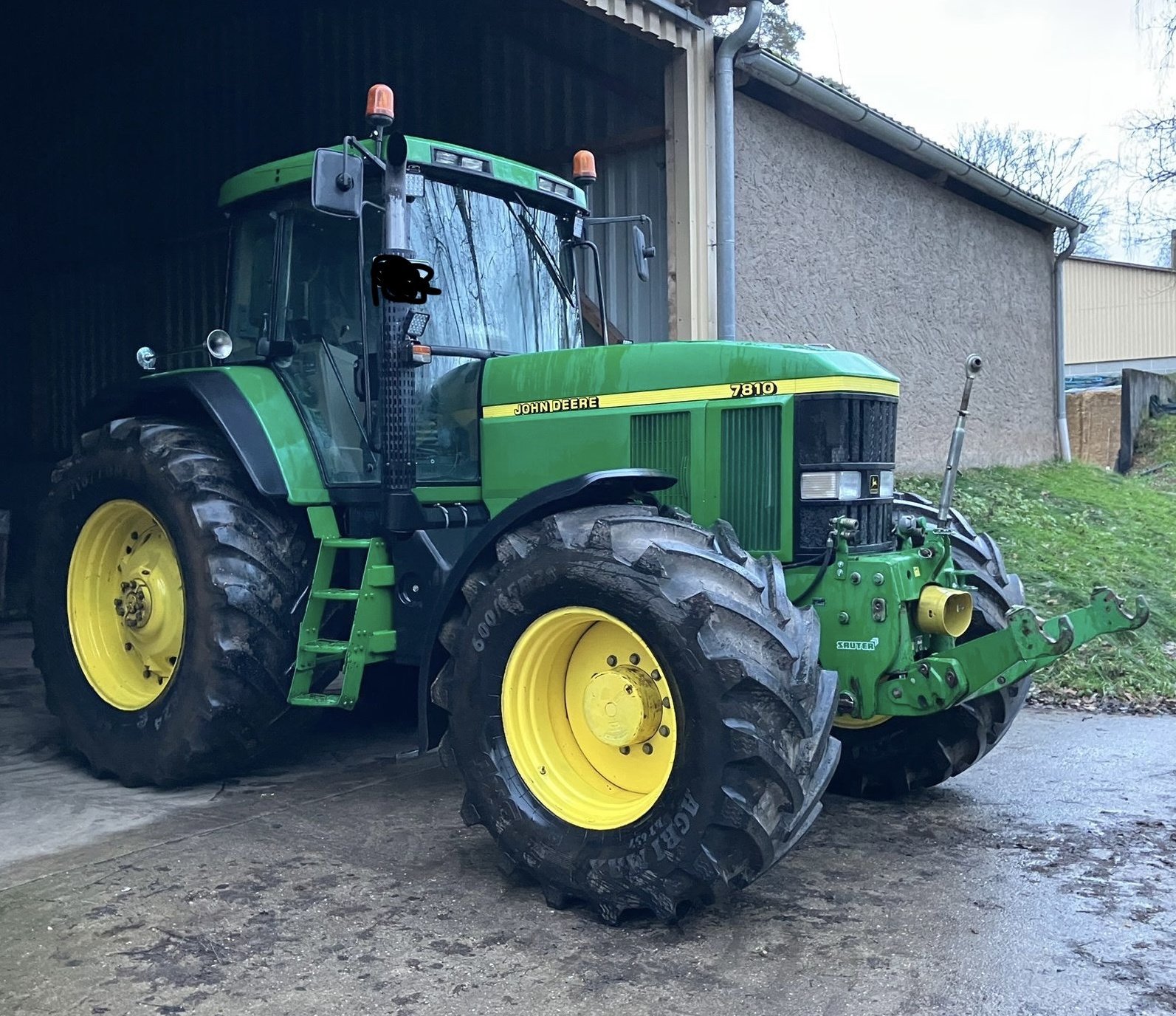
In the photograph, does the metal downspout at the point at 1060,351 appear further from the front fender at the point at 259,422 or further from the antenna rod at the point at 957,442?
the front fender at the point at 259,422

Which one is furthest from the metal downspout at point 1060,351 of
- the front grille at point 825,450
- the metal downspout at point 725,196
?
the front grille at point 825,450

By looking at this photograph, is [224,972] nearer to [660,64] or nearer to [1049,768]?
[1049,768]

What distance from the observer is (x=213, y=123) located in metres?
12.5

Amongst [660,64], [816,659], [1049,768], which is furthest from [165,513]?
[660,64]

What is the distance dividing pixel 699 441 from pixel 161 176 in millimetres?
10596

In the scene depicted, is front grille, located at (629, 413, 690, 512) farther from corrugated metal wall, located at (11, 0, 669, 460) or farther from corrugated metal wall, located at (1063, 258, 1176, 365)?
corrugated metal wall, located at (1063, 258, 1176, 365)

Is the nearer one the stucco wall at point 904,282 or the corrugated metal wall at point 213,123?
the stucco wall at point 904,282

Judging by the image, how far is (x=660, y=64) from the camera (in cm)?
892

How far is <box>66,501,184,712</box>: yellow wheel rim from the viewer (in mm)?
5090

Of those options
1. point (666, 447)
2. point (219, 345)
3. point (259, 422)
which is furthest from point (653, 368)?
point (219, 345)

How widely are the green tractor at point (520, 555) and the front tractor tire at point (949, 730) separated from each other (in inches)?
0.6

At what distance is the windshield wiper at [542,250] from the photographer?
4984mm

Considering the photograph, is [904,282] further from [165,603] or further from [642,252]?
[165,603]

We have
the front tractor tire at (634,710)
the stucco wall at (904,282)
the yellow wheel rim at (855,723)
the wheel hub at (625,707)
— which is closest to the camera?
the front tractor tire at (634,710)
